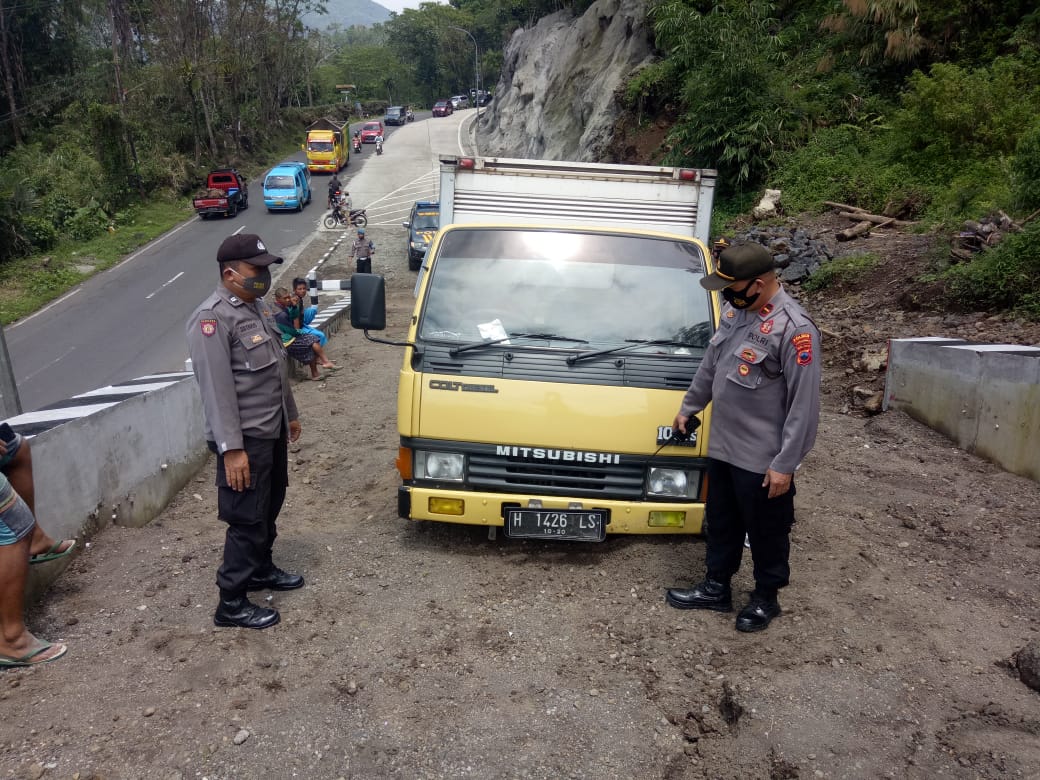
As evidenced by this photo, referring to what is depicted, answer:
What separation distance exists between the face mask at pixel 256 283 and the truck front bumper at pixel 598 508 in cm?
143

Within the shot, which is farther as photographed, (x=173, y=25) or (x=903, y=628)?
(x=173, y=25)

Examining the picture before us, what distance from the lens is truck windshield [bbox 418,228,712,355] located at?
4.82 m

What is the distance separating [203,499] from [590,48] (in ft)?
121

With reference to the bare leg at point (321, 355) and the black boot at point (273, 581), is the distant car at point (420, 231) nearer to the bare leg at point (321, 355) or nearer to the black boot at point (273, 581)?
the bare leg at point (321, 355)

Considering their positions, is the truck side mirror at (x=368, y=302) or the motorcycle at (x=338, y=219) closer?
the truck side mirror at (x=368, y=302)

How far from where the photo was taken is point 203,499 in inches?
232

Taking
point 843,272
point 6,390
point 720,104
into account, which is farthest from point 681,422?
point 720,104

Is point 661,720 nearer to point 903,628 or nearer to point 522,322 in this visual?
point 903,628

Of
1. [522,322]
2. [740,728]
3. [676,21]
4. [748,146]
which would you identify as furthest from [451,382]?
[676,21]

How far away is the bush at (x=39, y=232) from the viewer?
84.9 feet

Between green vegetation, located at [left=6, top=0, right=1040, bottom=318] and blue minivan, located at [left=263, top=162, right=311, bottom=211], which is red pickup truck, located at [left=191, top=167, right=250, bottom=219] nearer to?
blue minivan, located at [left=263, top=162, right=311, bottom=211]

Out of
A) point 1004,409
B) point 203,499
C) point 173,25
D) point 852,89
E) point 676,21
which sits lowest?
point 203,499

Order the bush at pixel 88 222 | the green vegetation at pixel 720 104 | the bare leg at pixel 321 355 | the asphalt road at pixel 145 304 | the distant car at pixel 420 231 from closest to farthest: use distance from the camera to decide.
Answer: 1. the bare leg at pixel 321 355
2. the green vegetation at pixel 720 104
3. the asphalt road at pixel 145 304
4. the distant car at pixel 420 231
5. the bush at pixel 88 222

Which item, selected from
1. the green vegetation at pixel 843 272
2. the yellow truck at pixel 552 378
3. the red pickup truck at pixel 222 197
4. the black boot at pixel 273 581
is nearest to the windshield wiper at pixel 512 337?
A: the yellow truck at pixel 552 378
